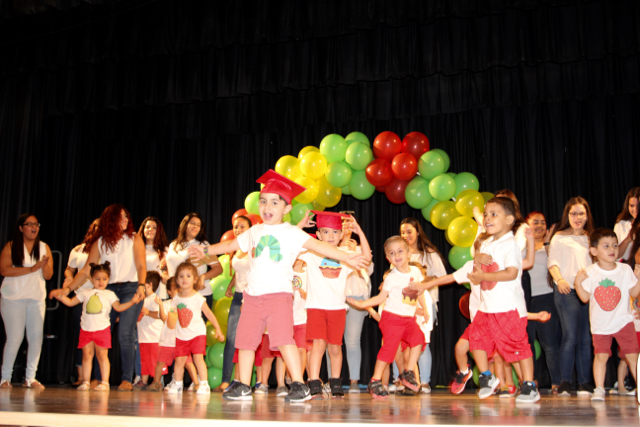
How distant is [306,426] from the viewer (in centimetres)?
219

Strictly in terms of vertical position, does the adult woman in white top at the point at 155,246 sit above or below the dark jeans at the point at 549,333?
above

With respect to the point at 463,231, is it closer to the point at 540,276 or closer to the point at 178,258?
the point at 540,276

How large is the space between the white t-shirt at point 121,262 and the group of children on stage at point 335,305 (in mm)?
96

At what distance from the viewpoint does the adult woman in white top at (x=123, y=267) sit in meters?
5.60

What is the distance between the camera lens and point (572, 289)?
17.0 ft

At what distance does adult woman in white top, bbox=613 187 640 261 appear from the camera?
16.5ft

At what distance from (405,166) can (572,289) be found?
2.00 metres

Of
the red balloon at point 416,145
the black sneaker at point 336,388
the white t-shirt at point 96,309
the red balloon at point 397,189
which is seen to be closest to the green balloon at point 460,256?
the red balloon at point 397,189

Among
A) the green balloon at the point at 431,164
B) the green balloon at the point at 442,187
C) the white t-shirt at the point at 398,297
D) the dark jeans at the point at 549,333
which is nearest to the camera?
the white t-shirt at the point at 398,297

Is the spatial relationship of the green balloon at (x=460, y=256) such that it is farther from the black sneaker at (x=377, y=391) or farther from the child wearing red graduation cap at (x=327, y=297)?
the black sneaker at (x=377, y=391)

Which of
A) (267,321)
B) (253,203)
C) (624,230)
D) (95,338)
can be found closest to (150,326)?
(95,338)

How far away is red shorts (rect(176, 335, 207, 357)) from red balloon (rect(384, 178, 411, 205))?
262 centimetres

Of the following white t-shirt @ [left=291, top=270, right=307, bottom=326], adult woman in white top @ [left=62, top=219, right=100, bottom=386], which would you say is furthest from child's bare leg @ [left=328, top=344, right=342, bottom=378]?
adult woman in white top @ [left=62, top=219, right=100, bottom=386]

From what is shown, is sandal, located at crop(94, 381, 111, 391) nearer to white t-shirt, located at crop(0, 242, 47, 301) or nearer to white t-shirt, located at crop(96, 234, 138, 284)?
white t-shirt, located at crop(96, 234, 138, 284)
